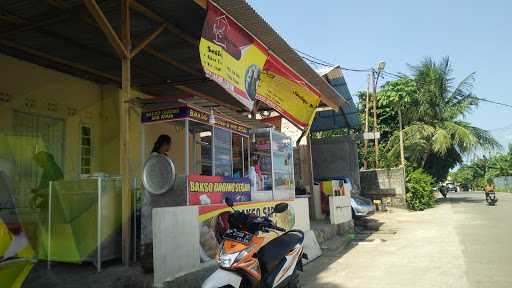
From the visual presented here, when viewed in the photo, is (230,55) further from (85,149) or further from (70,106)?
(85,149)

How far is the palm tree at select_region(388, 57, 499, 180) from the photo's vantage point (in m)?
23.7

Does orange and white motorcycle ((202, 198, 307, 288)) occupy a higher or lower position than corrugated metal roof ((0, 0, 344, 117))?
lower

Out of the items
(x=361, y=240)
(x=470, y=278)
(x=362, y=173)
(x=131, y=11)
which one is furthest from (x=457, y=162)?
(x=131, y=11)

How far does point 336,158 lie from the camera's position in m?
20.2

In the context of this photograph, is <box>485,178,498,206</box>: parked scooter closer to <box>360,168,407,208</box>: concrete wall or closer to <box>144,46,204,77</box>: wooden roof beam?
<box>360,168,407,208</box>: concrete wall

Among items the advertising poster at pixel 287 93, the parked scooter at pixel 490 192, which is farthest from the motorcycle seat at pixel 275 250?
the parked scooter at pixel 490 192

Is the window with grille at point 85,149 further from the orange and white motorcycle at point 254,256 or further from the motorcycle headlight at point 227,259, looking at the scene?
the motorcycle headlight at point 227,259

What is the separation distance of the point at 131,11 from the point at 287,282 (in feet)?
16.0

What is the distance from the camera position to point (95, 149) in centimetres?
1054

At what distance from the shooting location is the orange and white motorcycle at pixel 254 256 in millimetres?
3945

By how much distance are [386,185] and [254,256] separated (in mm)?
18250

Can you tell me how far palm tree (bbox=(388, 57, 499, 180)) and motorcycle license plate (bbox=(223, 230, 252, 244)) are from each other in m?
20.9

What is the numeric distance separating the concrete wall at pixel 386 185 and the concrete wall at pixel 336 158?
188 cm

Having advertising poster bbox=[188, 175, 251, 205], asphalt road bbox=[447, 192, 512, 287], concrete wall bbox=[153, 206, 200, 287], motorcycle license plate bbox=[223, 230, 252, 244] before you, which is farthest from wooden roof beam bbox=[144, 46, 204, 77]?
asphalt road bbox=[447, 192, 512, 287]
